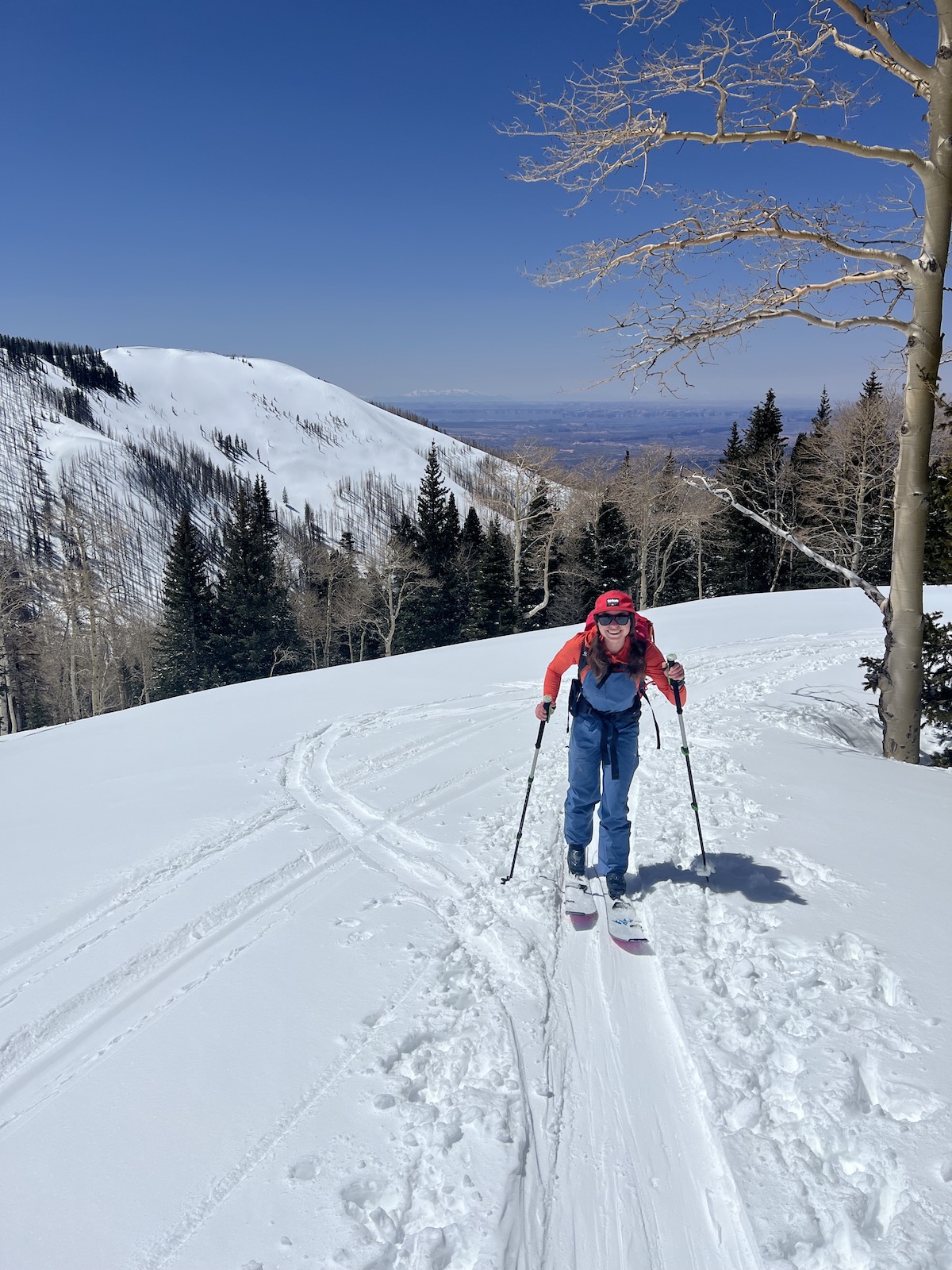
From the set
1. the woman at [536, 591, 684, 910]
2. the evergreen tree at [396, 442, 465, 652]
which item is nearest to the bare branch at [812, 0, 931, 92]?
the woman at [536, 591, 684, 910]

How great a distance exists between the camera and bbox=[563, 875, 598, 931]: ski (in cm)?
404

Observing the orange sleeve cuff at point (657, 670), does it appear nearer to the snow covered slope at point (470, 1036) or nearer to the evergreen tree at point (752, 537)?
the snow covered slope at point (470, 1036)

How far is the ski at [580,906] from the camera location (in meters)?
4.04

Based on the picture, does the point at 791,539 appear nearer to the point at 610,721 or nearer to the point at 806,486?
the point at 610,721

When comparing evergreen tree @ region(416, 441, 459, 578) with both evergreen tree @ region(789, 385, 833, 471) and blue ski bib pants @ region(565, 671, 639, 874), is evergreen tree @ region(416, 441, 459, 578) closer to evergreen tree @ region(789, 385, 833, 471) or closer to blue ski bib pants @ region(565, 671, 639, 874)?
evergreen tree @ region(789, 385, 833, 471)

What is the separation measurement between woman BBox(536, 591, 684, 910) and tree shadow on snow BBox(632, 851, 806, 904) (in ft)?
1.35

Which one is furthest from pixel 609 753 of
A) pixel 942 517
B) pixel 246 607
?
pixel 246 607

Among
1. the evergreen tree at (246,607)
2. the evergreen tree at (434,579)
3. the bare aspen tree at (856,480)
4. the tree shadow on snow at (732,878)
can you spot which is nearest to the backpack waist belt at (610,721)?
the tree shadow on snow at (732,878)

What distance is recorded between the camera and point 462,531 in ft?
141

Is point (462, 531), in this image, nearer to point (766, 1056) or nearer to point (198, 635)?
point (198, 635)

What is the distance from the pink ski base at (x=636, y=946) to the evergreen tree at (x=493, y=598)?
96.2ft

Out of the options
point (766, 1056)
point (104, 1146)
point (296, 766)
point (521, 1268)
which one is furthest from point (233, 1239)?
point (296, 766)

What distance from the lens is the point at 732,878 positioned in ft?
14.4

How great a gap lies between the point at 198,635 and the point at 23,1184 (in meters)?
36.3
